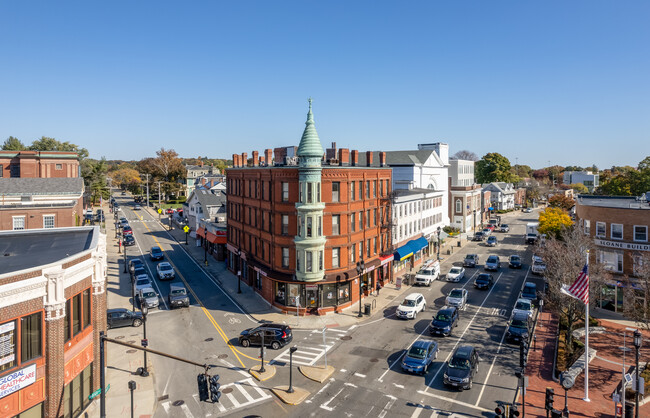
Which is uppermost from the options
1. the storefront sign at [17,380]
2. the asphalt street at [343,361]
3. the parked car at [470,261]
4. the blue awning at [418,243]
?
the blue awning at [418,243]

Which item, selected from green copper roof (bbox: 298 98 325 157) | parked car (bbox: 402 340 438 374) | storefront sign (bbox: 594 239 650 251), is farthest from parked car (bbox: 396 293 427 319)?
storefront sign (bbox: 594 239 650 251)

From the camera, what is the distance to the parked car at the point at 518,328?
2873cm

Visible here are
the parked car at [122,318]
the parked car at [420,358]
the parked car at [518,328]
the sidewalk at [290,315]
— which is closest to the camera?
the parked car at [420,358]

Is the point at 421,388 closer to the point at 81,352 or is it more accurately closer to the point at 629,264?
the point at 81,352

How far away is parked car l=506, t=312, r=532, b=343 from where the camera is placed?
94.3 feet

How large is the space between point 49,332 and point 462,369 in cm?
2112

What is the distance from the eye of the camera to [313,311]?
A: 3478 centimetres

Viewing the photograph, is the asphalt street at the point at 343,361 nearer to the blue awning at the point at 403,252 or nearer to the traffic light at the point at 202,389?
the blue awning at the point at 403,252

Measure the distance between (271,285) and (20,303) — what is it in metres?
22.3

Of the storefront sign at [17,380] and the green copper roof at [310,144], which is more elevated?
the green copper roof at [310,144]

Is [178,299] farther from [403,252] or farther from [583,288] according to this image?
[583,288]

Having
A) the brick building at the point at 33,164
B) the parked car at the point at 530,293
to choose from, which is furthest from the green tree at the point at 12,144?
the parked car at the point at 530,293

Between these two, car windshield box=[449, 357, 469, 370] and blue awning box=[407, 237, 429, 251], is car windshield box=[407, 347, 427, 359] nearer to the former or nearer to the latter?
car windshield box=[449, 357, 469, 370]

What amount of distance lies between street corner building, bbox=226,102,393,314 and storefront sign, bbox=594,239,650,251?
68.3ft
